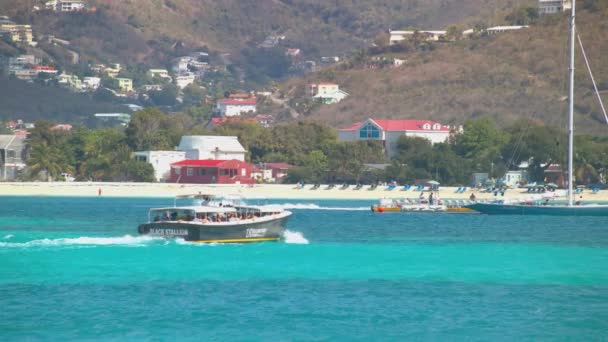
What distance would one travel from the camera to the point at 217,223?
60969 millimetres

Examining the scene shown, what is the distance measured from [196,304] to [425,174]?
103 metres

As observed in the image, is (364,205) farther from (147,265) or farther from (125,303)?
(125,303)

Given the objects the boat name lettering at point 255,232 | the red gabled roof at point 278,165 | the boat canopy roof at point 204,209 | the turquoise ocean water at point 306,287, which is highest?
the red gabled roof at point 278,165

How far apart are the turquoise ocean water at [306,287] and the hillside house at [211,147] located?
7223cm

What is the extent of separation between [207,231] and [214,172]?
7930 cm

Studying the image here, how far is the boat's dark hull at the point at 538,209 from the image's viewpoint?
316ft

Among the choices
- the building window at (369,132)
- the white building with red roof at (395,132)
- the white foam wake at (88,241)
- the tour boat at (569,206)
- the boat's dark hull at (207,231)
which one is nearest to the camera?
the boat's dark hull at (207,231)

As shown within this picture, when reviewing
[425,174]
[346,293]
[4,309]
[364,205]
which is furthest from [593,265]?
[425,174]

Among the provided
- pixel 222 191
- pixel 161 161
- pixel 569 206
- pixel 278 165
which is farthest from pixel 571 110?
pixel 161 161

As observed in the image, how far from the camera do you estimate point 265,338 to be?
36.2m

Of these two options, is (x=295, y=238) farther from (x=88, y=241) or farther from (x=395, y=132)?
(x=395, y=132)

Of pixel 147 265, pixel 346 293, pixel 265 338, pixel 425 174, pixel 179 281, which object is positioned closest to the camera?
pixel 265 338

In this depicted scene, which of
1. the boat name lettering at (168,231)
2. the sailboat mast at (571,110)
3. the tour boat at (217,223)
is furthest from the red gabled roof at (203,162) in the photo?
the boat name lettering at (168,231)

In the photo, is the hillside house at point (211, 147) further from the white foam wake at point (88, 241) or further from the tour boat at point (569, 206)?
the white foam wake at point (88, 241)
